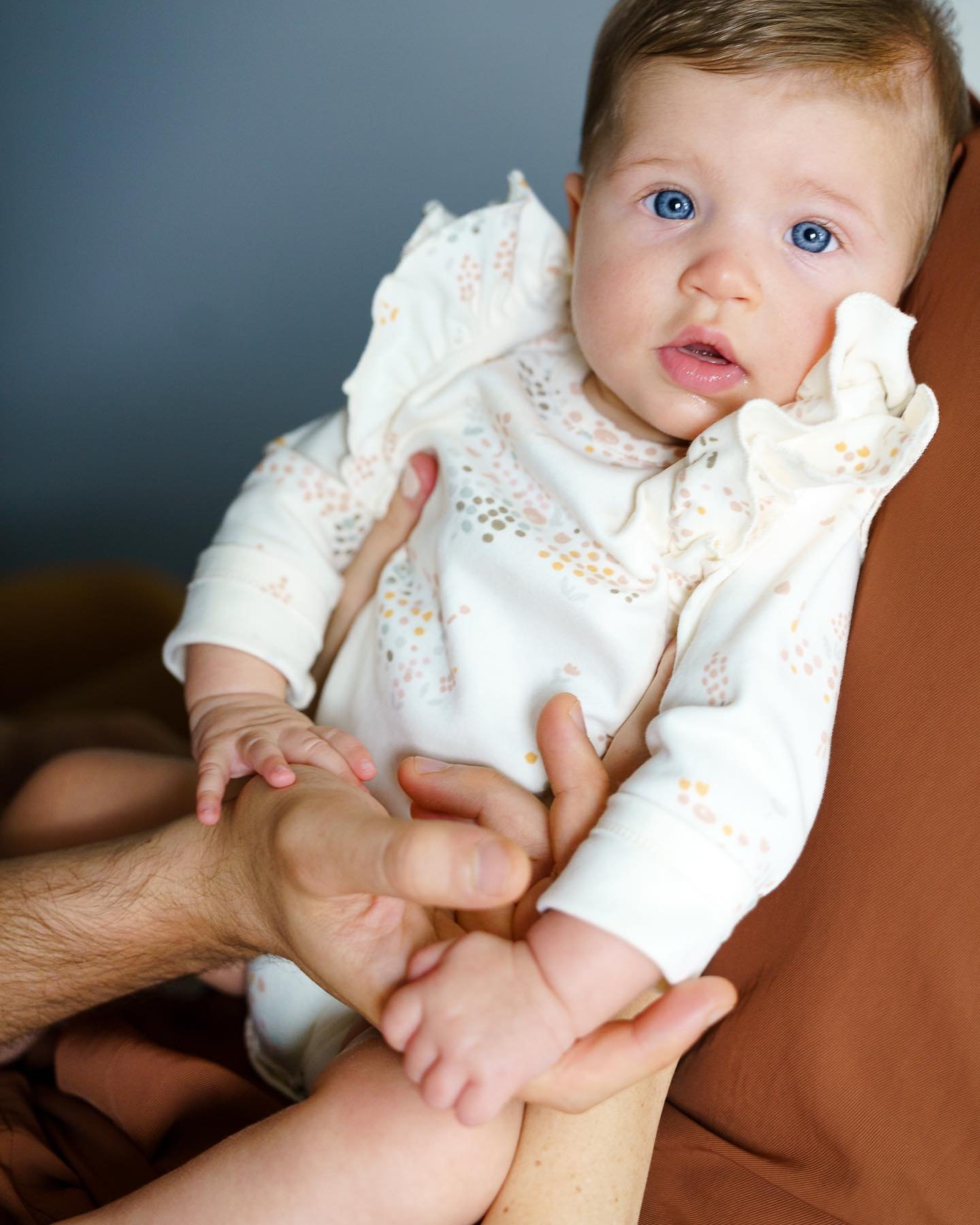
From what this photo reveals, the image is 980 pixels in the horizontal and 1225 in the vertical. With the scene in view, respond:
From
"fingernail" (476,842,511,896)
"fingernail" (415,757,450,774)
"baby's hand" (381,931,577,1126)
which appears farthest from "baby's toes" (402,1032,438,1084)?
"fingernail" (415,757,450,774)

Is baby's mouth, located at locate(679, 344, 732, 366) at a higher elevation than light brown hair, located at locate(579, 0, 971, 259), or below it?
below

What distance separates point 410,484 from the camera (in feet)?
4.26

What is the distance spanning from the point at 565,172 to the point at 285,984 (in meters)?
1.50

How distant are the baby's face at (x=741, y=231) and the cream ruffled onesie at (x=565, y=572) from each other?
0.18ft

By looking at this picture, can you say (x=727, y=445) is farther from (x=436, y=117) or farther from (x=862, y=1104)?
(x=436, y=117)

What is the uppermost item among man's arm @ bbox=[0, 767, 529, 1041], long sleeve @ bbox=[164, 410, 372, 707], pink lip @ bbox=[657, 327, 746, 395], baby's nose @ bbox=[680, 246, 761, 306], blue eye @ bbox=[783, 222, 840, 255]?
blue eye @ bbox=[783, 222, 840, 255]

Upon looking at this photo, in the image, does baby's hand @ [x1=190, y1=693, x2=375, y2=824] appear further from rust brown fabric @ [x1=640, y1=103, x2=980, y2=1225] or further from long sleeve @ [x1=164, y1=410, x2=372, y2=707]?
rust brown fabric @ [x1=640, y1=103, x2=980, y2=1225]

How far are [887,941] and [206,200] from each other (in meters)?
1.94

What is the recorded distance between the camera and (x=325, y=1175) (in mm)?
862

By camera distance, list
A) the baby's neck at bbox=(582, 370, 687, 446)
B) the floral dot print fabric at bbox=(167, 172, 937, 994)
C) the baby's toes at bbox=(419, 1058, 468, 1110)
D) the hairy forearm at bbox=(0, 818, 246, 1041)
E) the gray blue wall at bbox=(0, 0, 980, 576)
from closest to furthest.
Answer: the baby's toes at bbox=(419, 1058, 468, 1110)
the floral dot print fabric at bbox=(167, 172, 937, 994)
the hairy forearm at bbox=(0, 818, 246, 1041)
the baby's neck at bbox=(582, 370, 687, 446)
the gray blue wall at bbox=(0, 0, 980, 576)

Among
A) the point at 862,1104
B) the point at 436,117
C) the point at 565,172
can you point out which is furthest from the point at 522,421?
the point at 436,117

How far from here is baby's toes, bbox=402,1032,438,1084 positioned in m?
0.79

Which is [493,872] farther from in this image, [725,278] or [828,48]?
[828,48]

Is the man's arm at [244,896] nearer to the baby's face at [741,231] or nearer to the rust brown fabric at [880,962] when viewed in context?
the rust brown fabric at [880,962]
